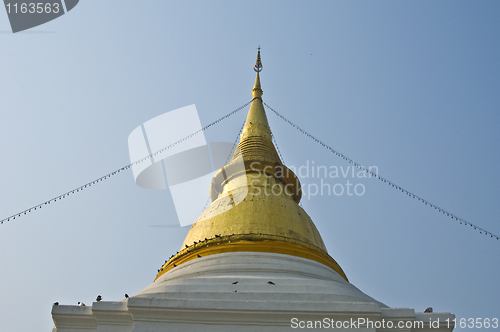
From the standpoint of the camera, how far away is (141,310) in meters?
6.79

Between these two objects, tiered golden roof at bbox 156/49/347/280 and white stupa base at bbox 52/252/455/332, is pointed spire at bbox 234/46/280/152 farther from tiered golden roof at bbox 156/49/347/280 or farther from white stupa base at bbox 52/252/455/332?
white stupa base at bbox 52/252/455/332

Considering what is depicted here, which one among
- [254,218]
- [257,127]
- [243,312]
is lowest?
[243,312]

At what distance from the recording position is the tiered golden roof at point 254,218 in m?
8.93

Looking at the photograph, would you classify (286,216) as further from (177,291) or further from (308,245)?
(177,291)

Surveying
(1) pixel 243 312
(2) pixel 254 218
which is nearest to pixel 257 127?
(2) pixel 254 218

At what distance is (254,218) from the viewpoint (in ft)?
30.9

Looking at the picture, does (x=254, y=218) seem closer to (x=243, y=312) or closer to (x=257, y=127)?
(x=243, y=312)

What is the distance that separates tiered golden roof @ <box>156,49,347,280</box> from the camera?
8.93 meters

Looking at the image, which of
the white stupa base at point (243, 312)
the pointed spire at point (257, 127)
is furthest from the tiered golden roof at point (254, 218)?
the white stupa base at point (243, 312)

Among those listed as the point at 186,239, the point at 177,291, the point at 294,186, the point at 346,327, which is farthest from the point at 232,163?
the point at 346,327

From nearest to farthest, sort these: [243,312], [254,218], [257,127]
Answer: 1. [243,312]
2. [254,218]
3. [257,127]

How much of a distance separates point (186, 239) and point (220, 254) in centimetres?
151

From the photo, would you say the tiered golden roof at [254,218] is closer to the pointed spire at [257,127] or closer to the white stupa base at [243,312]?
the pointed spire at [257,127]

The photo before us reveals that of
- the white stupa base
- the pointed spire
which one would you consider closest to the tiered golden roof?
the pointed spire
